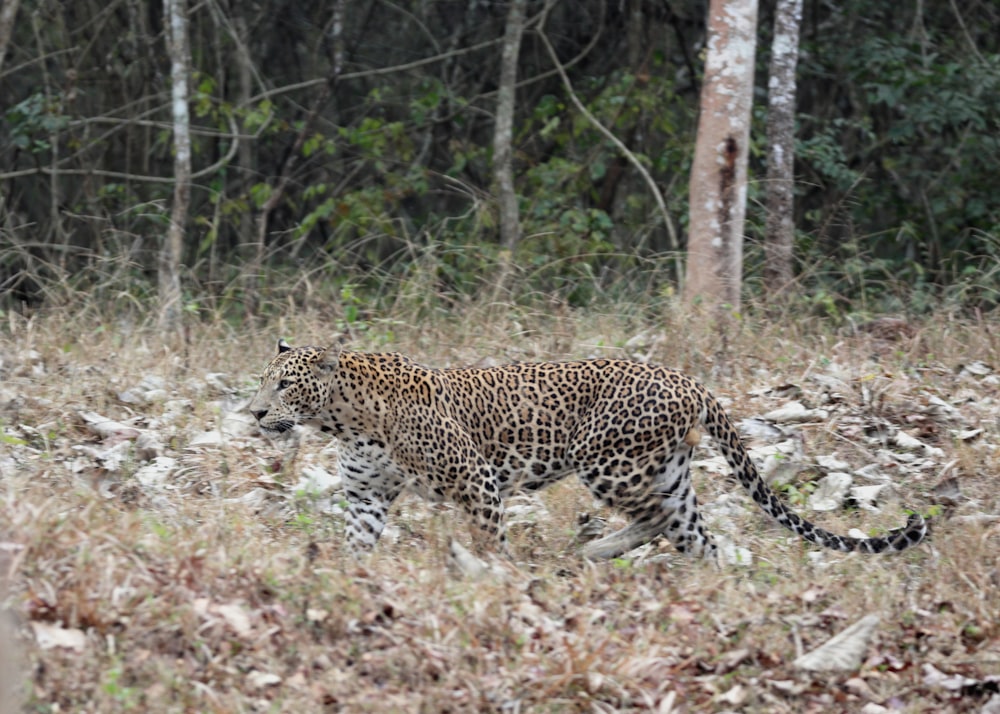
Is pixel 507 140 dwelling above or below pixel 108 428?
→ above

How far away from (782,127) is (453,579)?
6.96 metres

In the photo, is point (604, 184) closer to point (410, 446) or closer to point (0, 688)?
point (410, 446)

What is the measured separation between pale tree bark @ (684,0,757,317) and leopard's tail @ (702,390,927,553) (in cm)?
382

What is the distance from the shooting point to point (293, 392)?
6633 mm

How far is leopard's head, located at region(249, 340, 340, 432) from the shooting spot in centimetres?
662

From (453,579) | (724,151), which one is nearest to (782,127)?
(724,151)

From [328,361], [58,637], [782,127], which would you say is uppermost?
[782,127]

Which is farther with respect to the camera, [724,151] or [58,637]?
[724,151]

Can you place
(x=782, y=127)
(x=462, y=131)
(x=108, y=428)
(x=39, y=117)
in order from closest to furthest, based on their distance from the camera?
1. (x=108, y=428)
2. (x=782, y=127)
3. (x=39, y=117)
4. (x=462, y=131)

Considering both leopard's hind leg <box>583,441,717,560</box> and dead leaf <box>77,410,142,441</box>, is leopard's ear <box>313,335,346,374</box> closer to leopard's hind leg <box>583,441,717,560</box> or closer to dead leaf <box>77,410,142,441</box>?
leopard's hind leg <box>583,441,717,560</box>

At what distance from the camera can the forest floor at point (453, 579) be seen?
191 inches

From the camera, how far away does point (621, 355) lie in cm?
930

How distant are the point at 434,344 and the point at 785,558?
3.69 metres

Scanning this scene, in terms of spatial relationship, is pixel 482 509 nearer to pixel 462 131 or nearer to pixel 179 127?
pixel 179 127
